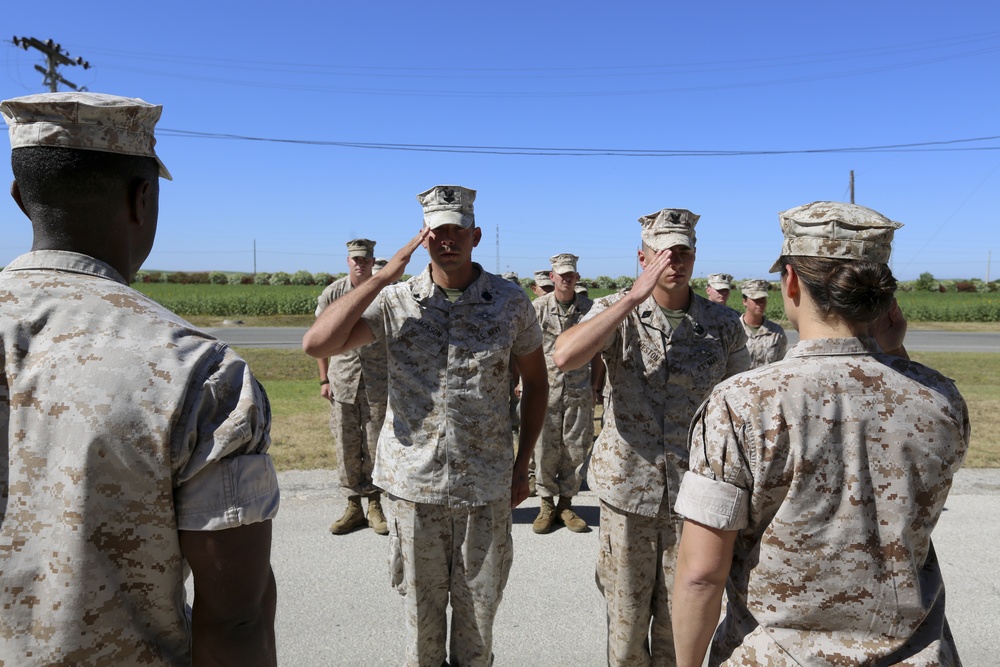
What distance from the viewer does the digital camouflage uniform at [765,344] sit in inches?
275

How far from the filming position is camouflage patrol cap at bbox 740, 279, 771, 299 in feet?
23.8

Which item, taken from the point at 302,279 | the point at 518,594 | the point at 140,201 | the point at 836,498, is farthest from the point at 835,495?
the point at 302,279

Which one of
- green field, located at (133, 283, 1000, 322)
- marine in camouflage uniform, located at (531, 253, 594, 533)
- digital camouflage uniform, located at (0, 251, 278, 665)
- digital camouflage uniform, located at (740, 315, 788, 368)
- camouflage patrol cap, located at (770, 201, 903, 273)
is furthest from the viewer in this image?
green field, located at (133, 283, 1000, 322)

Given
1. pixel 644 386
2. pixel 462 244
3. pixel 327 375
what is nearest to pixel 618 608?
pixel 644 386

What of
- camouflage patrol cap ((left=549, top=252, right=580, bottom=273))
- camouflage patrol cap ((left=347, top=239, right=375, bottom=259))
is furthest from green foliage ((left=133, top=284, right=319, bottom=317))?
camouflage patrol cap ((left=347, top=239, right=375, bottom=259))

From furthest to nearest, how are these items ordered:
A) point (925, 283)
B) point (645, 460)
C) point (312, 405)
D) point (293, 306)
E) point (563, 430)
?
1. point (925, 283)
2. point (293, 306)
3. point (312, 405)
4. point (563, 430)
5. point (645, 460)

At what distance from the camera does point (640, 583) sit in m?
3.13

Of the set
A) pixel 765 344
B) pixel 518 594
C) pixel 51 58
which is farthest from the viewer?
pixel 51 58

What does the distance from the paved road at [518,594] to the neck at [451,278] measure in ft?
6.16

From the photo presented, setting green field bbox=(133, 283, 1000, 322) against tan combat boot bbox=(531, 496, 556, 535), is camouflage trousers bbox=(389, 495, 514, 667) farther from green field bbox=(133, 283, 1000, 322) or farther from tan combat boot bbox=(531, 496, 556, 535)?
green field bbox=(133, 283, 1000, 322)

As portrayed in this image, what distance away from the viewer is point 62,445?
1250 millimetres

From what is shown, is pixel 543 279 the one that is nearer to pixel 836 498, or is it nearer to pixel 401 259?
pixel 401 259

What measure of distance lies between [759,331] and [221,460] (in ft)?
21.5

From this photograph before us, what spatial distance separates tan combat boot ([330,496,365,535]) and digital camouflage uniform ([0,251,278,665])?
4141 mm
